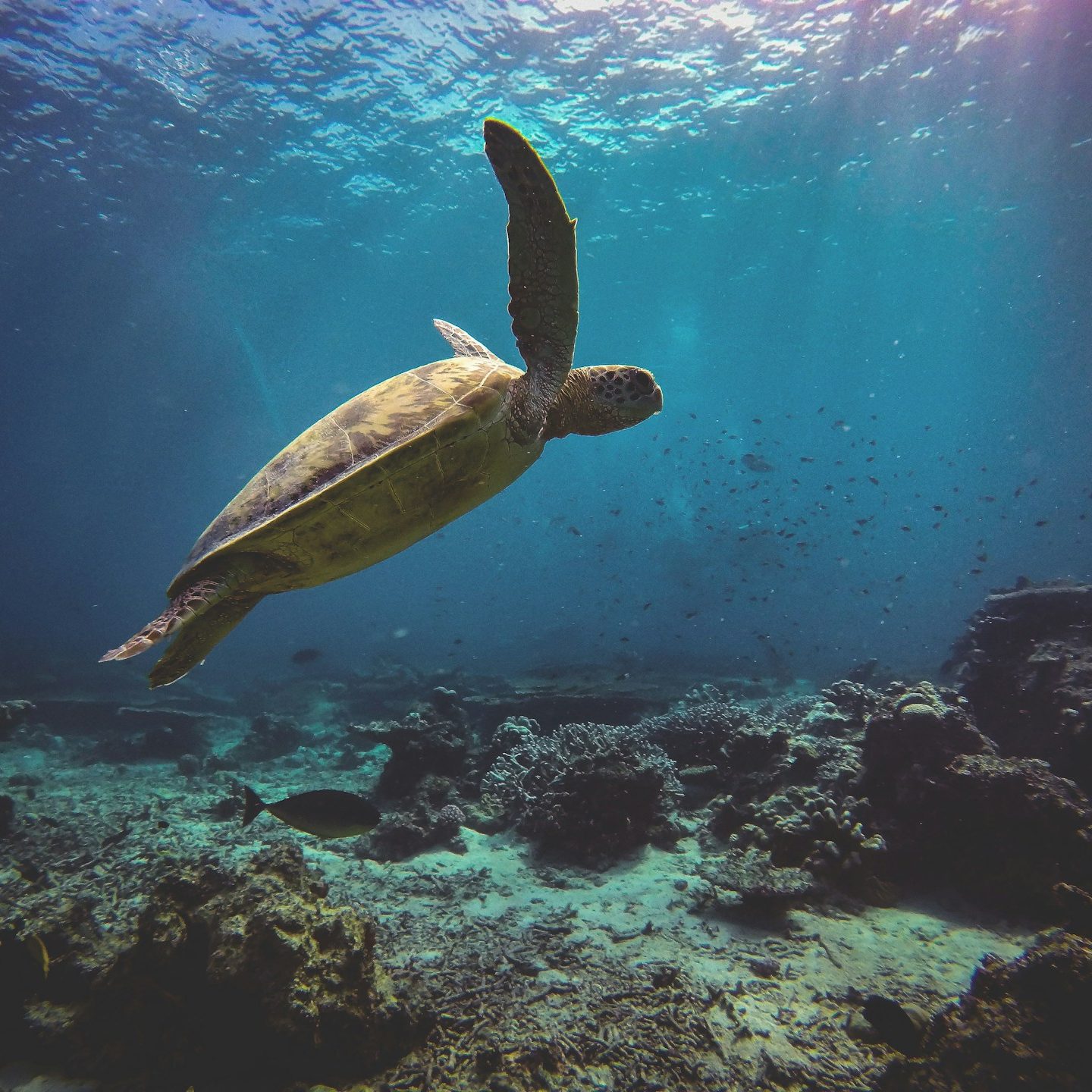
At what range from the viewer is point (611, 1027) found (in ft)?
8.45

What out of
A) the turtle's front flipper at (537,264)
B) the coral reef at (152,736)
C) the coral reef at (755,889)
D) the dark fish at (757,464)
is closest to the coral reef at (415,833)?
the coral reef at (755,889)

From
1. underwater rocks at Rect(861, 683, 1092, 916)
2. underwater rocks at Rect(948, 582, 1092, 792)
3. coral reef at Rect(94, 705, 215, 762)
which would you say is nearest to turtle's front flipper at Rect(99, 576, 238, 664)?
underwater rocks at Rect(861, 683, 1092, 916)

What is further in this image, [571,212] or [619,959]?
[571,212]

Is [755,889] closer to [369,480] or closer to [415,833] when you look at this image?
[415,833]

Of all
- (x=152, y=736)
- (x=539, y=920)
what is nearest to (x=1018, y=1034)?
(x=539, y=920)

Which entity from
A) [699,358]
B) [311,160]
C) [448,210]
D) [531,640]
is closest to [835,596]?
[699,358]

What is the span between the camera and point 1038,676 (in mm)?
6156

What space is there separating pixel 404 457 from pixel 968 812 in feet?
A: 17.3

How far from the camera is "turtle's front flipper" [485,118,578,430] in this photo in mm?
Answer: 2914

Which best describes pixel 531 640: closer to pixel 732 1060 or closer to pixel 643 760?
pixel 643 760

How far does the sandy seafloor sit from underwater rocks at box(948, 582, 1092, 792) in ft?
9.42

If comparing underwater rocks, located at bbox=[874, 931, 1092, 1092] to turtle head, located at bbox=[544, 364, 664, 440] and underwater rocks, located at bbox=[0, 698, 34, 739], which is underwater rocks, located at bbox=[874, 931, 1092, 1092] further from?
underwater rocks, located at bbox=[0, 698, 34, 739]

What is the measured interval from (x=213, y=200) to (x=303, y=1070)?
28071 millimetres

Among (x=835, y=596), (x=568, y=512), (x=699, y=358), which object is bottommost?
(x=835, y=596)
